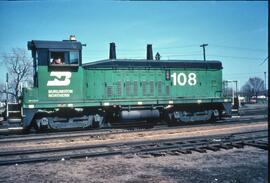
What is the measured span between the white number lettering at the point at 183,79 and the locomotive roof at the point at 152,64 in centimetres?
51

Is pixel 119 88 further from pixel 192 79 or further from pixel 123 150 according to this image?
pixel 123 150

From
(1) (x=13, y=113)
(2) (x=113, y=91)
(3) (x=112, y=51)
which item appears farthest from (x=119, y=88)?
(1) (x=13, y=113)

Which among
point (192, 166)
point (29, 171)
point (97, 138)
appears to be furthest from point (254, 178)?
point (97, 138)

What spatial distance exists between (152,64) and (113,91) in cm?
274

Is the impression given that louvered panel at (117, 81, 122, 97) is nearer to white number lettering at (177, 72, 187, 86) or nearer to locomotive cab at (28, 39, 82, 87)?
locomotive cab at (28, 39, 82, 87)

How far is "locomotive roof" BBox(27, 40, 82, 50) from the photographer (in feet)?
45.0

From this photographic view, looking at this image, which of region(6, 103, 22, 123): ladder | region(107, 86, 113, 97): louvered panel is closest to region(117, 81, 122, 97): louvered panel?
region(107, 86, 113, 97): louvered panel

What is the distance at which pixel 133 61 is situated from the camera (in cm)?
1580

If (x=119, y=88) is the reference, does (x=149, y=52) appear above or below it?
above

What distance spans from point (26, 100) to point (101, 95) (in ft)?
11.9

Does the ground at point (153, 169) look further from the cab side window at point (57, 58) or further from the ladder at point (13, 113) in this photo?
the cab side window at point (57, 58)

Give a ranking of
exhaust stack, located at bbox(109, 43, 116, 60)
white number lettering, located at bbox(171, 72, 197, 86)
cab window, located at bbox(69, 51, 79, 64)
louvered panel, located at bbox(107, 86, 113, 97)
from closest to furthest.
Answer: cab window, located at bbox(69, 51, 79, 64) < louvered panel, located at bbox(107, 86, 113, 97) < white number lettering, located at bbox(171, 72, 197, 86) < exhaust stack, located at bbox(109, 43, 116, 60)

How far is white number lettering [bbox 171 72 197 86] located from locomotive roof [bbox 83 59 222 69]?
0.51 m

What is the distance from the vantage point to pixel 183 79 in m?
16.8
